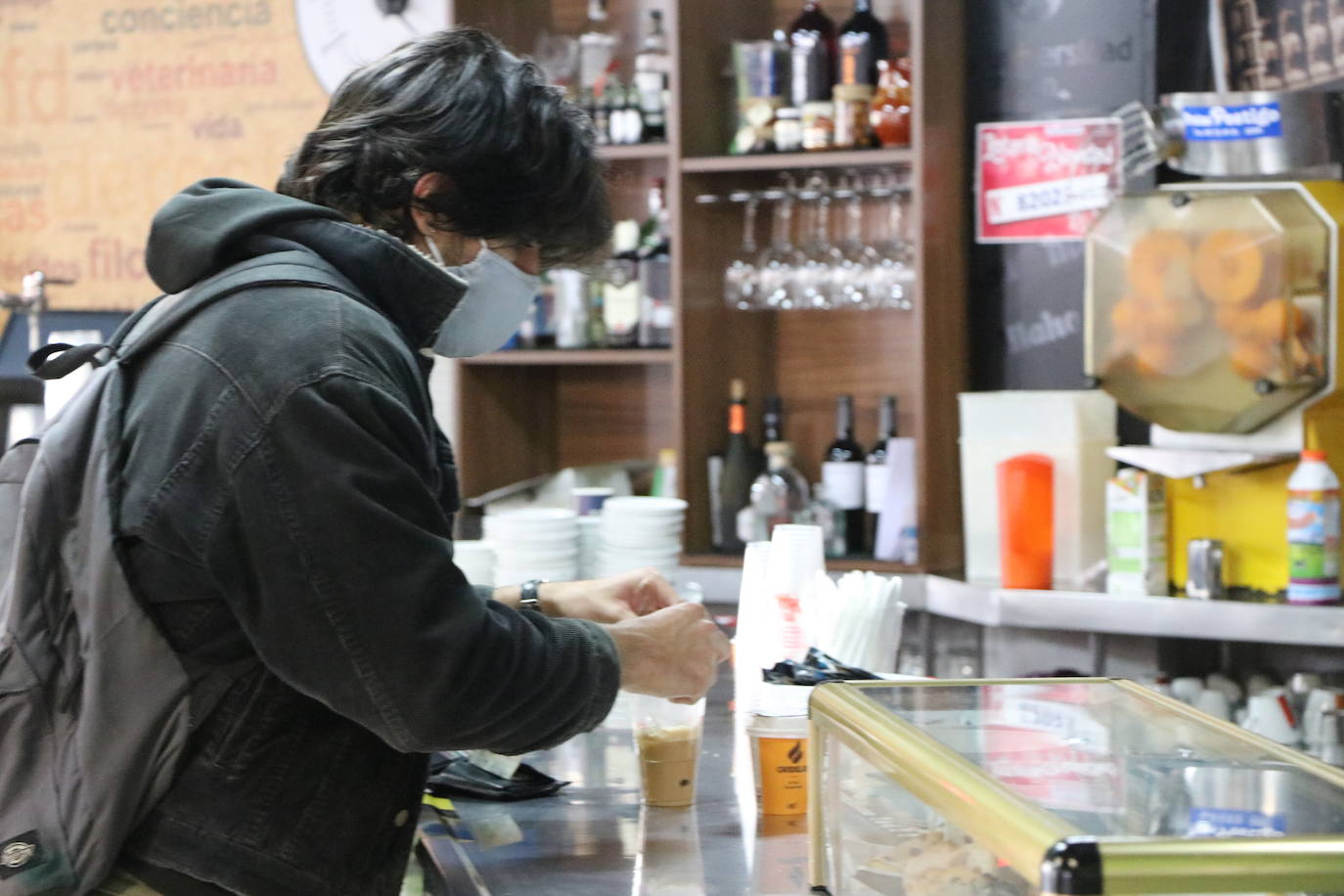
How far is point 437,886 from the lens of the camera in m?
1.55

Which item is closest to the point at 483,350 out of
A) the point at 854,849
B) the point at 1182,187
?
the point at 854,849

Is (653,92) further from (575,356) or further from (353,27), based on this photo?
(353,27)

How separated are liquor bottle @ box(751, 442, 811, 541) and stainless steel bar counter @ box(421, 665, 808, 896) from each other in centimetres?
162

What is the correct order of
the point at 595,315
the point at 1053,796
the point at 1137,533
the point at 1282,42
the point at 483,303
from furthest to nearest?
the point at 595,315, the point at 1282,42, the point at 1137,533, the point at 483,303, the point at 1053,796

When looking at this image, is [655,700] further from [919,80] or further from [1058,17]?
[1058,17]

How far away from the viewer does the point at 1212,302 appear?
2.85 m

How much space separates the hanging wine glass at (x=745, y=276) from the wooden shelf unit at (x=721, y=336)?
34 mm

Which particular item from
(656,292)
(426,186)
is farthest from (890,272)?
(426,186)

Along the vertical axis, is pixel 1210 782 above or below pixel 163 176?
below

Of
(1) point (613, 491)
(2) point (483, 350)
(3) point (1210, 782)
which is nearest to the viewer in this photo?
(3) point (1210, 782)

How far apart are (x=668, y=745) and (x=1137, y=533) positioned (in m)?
1.55

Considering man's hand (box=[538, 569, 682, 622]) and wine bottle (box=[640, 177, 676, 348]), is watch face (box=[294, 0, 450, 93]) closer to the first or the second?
wine bottle (box=[640, 177, 676, 348])

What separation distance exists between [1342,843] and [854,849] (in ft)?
1.58

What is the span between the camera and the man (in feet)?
4.03
